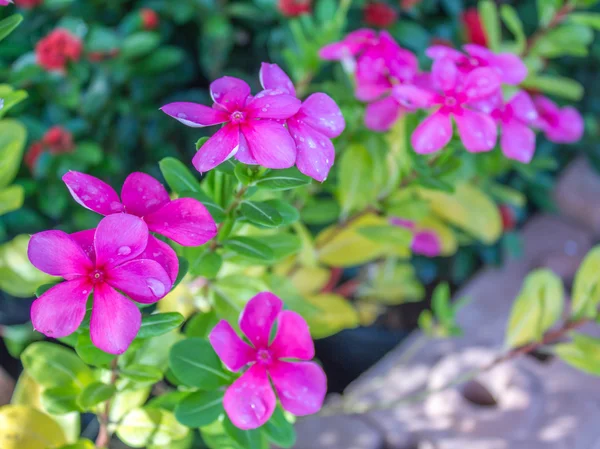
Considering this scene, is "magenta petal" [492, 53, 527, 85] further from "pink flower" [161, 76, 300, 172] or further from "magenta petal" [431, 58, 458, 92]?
"pink flower" [161, 76, 300, 172]

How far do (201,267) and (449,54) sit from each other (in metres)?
0.32

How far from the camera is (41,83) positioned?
3.41 feet

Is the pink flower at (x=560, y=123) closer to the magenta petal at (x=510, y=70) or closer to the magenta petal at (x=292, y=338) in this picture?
the magenta petal at (x=510, y=70)

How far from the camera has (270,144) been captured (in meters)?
0.40

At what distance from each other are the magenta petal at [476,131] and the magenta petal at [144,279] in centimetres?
30

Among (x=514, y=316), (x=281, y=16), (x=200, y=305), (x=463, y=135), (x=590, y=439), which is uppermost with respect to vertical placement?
(x=463, y=135)

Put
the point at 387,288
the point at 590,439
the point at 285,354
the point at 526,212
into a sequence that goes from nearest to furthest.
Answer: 1. the point at 285,354
2. the point at 590,439
3. the point at 387,288
4. the point at 526,212

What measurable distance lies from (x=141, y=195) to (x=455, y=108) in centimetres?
30

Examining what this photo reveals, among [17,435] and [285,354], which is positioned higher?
[285,354]

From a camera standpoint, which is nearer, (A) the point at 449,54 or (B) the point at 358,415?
(A) the point at 449,54

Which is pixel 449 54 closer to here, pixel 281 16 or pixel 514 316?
pixel 514 316

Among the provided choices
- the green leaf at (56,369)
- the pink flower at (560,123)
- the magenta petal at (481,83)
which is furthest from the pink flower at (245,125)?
the pink flower at (560,123)

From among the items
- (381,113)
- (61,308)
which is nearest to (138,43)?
(381,113)

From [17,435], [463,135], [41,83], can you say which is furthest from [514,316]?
[41,83]
